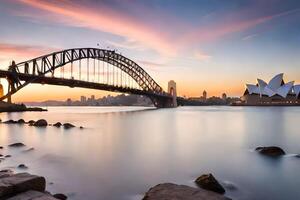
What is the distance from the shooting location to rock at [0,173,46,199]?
6695mm

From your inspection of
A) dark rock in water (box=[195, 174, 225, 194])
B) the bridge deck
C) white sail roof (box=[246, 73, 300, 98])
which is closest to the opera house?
white sail roof (box=[246, 73, 300, 98])

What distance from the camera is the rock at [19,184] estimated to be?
6695 mm

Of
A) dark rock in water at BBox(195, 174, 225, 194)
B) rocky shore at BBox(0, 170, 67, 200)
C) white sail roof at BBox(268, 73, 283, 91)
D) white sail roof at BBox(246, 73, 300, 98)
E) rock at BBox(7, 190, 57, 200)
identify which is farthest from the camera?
white sail roof at BBox(246, 73, 300, 98)

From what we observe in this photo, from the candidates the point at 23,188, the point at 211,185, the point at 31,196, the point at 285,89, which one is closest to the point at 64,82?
the point at 211,185

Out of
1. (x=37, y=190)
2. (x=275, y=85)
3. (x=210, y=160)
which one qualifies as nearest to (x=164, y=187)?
(x=37, y=190)

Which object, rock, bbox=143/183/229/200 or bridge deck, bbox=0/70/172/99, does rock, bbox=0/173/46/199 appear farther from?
bridge deck, bbox=0/70/172/99

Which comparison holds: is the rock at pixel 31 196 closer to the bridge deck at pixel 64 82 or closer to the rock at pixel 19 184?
the rock at pixel 19 184

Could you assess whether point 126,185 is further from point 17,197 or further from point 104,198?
point 17,197

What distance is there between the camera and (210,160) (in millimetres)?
15875

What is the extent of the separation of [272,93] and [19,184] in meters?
179

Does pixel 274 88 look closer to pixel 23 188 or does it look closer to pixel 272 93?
pixel 272 93

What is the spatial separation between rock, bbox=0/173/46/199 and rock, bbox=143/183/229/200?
2.76m

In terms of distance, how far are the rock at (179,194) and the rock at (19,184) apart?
9.06 ft

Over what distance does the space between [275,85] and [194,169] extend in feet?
546
